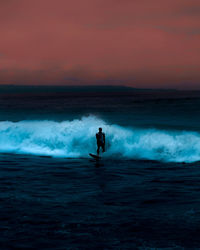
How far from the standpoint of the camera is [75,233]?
25.9 feet

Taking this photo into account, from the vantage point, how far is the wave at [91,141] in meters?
19.8

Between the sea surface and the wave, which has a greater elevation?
the wave

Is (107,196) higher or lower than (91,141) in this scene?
lower

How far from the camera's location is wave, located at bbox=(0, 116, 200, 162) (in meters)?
19.8

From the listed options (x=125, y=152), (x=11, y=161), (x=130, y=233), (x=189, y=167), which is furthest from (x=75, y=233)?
(x=125, y=152)

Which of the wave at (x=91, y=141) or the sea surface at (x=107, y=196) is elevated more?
the wave at (x=91, y=141)

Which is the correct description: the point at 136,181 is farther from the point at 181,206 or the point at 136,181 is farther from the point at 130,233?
the point at 130,233

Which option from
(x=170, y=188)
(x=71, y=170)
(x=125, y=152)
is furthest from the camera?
(x=125, y=152)

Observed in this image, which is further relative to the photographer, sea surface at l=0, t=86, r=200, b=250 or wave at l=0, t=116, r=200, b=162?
wave at l=0, t=116, r=200, b=162

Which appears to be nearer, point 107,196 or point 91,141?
point 107,196

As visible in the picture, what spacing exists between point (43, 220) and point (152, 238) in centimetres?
294

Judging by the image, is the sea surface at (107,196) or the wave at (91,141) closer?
the sea surface at (107,196)

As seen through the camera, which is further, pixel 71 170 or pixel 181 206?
pixel 71 170

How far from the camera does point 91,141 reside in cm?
2364
